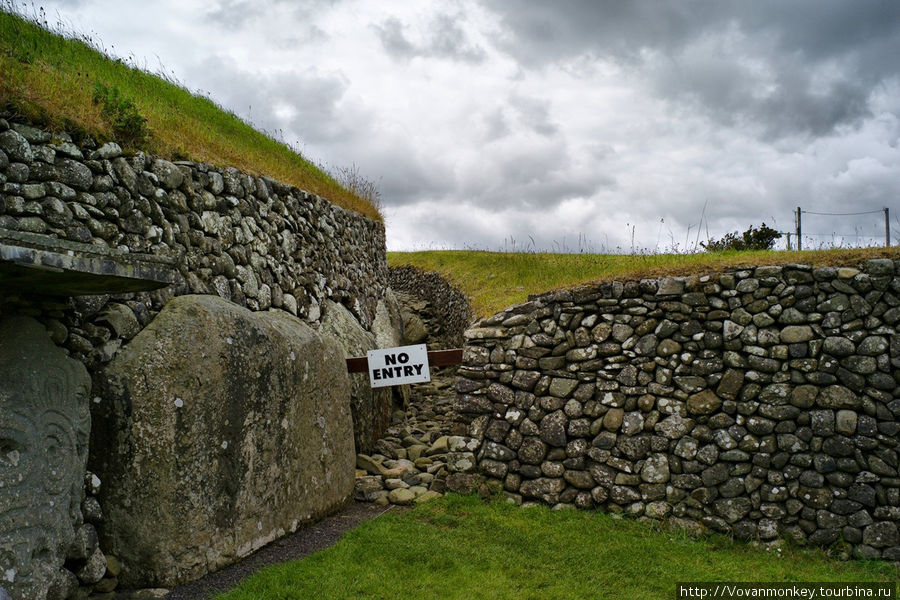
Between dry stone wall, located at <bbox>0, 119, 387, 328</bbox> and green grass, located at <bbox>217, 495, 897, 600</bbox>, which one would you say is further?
green grass, located at <bbox>217, 495, 897, 600</bbox>

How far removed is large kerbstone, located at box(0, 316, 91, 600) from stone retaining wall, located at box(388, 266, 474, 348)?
9.83 metres

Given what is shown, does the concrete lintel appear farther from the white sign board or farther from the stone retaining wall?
the stone retaining wall

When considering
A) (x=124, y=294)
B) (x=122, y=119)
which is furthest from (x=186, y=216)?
(x=124, y=294)

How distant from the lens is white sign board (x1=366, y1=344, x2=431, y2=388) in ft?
29.3

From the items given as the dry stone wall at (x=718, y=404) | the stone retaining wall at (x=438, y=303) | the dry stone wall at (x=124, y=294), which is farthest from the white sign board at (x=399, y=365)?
the stone retaining wall at (x=438, y=303)

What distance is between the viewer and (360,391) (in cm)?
1067

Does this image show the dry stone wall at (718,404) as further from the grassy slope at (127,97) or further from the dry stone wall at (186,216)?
the grassy slope at (127,97)

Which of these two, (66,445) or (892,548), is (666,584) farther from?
(66,445)

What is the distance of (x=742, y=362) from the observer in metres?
7.88

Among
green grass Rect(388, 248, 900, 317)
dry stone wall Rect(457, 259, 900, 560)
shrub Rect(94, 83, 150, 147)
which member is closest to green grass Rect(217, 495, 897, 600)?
dry stone wall Rect(457, 259, 900, 560)

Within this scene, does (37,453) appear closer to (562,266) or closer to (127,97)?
(127,97)

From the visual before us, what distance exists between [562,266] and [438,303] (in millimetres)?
5340

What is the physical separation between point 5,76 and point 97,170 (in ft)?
4.23

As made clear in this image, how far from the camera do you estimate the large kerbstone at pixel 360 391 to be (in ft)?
34.7
